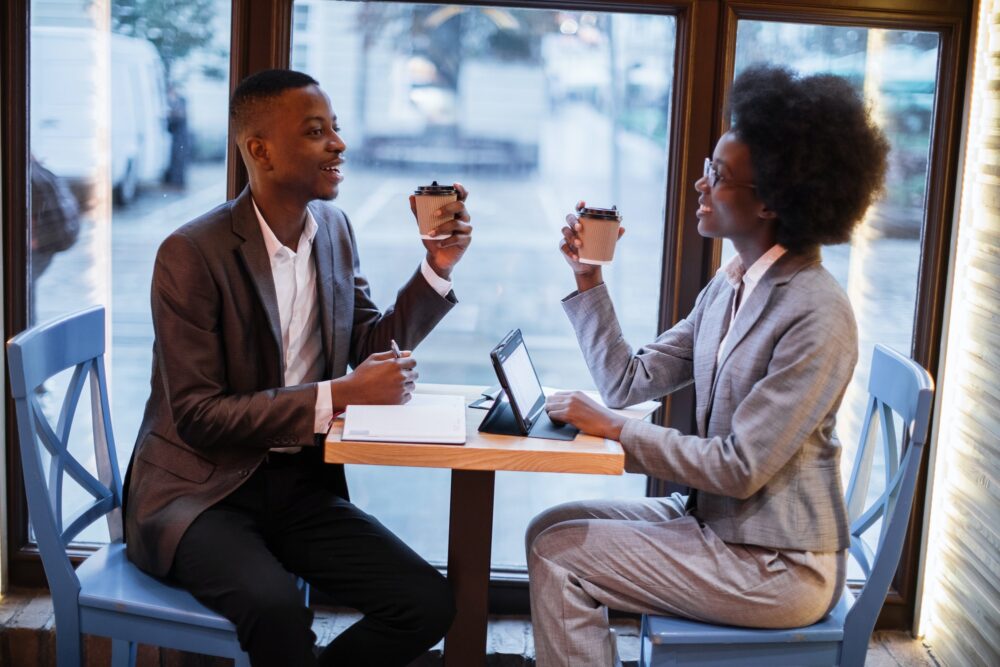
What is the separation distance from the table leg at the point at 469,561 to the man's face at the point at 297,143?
721 mm

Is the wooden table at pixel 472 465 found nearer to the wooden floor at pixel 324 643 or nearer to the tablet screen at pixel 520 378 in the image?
the tablet screen at pixel 520 378

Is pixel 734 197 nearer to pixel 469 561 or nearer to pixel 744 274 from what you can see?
pixel 744 274

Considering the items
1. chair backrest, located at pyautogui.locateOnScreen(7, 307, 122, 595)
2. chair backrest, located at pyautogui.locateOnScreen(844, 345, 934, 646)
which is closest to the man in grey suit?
chair backrest, located at pyautogui.locateOnScreen(7, 307, 122, 595)

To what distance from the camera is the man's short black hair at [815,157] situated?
6.98 feet

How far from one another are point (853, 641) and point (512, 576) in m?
1.11

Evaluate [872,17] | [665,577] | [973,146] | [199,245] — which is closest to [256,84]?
[199,245]

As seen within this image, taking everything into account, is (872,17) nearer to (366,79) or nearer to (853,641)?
(366,79)

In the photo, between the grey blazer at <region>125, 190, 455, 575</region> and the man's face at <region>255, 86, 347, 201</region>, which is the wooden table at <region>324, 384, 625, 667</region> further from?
the man's face at <region>255, 86, 347, 201</region>

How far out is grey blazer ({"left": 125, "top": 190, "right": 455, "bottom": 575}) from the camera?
221cm

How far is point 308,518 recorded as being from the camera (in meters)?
2.39

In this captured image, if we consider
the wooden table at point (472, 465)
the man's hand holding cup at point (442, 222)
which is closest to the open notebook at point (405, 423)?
the wooden table at point (472, 465)

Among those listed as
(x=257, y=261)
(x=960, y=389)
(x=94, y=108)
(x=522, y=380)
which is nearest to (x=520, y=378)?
(x=522, y=380)

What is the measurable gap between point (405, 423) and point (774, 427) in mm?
692

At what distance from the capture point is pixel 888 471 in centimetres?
243
